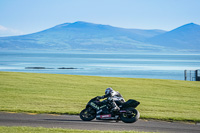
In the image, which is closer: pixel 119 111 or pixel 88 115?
pixel 119 111

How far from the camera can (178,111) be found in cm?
1867

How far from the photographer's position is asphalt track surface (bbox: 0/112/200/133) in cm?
1292

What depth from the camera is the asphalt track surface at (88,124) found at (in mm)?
12922

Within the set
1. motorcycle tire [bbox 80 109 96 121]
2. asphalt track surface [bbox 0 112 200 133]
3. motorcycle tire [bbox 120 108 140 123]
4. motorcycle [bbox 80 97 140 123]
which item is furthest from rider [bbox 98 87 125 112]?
motorcycle tire [bbox 80 109 96 121]

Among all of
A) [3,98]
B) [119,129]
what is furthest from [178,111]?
[3,98]

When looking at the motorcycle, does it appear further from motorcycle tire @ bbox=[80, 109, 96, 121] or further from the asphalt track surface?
the asphalt track surface

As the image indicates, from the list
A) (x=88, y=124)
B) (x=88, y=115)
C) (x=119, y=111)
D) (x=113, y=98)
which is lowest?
(x=88, y=124)

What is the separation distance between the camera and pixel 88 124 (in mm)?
13555

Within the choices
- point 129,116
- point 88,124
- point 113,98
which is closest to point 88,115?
point 88,124

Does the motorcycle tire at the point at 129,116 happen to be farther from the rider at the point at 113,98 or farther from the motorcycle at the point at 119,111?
the rider at the point at 113,98

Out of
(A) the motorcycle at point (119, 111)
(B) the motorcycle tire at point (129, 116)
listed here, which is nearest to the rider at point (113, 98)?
(A) the motorcycle at point (119, 111)

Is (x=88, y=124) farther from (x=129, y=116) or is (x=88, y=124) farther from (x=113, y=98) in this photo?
(x=129, y=116)

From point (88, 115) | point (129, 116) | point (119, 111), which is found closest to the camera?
point (119, 111)

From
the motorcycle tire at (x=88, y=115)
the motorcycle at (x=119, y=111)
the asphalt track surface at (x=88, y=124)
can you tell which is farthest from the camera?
the motorcycle tire at (x=88, y=115)
